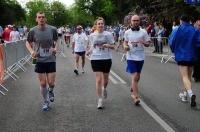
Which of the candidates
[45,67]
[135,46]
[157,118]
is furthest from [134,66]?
[45,67]

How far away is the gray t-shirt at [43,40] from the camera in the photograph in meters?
7.36

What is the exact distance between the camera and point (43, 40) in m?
7.38

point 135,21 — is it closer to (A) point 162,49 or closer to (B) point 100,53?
(B) point 100,53

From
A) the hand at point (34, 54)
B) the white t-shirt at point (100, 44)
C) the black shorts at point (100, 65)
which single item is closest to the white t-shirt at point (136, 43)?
the white t-shirt at point (100, 44)

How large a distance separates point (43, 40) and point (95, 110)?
66.3 inches

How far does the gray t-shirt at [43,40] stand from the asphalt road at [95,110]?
1066 mm

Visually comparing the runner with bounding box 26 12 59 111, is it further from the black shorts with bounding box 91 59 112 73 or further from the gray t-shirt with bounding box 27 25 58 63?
the black shorts with bounding box 91 59 112 73

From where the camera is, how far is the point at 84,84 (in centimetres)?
1110

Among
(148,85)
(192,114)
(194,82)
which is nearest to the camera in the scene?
(192,114)

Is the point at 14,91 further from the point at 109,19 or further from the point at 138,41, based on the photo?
the point at 109,19

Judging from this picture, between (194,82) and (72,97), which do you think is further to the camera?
(194,82)

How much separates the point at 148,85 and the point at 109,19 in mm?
80934

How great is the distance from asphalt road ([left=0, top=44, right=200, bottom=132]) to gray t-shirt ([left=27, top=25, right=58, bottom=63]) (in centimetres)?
107

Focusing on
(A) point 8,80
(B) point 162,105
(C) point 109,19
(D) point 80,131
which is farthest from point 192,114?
(C) point 109,19
